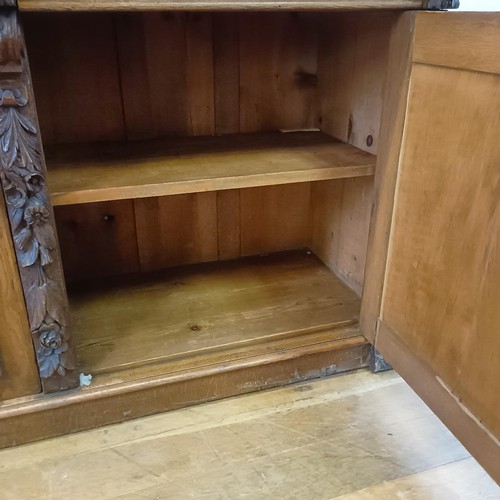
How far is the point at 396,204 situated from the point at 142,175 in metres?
0.45

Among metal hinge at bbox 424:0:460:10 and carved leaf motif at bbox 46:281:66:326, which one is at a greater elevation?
metal hinge at bbox 424:0:460:10

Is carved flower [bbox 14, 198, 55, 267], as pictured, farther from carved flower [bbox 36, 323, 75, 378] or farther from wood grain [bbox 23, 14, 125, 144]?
wood grain [bbox 23, 14, 125, 144]

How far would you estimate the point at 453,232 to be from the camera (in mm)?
744

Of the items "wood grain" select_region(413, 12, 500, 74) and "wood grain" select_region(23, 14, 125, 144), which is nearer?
"wood grain" select_region(413, 12, 500, 74)

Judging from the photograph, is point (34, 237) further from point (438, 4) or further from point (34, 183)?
point (438, 4)

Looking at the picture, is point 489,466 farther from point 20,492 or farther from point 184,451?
point 20,492

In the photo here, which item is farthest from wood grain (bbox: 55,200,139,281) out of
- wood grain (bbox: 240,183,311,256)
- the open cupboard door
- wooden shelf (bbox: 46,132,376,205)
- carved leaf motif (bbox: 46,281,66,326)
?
the open cupboard door

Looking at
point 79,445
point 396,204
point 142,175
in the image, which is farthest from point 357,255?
point 79,445

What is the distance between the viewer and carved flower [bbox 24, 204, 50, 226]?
0.76 meters

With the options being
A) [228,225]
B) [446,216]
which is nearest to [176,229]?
[228,225]

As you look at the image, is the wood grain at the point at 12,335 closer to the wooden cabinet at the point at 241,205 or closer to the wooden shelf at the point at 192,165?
the wooden cabinet at the point at 241,205

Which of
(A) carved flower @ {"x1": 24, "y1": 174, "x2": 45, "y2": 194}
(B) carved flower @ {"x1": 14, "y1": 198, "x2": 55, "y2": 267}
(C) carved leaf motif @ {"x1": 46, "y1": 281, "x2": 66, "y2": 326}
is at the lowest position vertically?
(C) carved leaf motif @ {"x1": 46, "y1": 281, "x2": 66, "y2": 326}

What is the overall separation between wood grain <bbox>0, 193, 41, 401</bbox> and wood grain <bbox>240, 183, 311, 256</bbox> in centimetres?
67

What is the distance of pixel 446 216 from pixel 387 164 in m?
0.18
